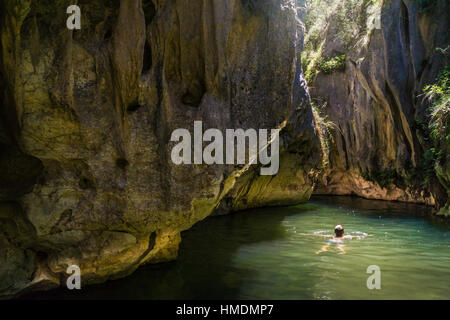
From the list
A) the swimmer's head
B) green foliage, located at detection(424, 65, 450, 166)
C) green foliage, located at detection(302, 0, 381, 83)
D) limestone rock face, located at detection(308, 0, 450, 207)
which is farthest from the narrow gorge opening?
green foliage, located at detection(302, 0, 381, 83)

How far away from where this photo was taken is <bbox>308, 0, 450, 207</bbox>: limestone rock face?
1378 cm

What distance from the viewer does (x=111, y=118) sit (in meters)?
5.09

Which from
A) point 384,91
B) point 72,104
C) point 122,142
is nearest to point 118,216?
point 122,142

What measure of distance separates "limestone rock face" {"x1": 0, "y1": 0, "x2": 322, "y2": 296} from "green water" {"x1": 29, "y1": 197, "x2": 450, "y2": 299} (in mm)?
741

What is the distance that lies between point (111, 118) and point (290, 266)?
159 inches

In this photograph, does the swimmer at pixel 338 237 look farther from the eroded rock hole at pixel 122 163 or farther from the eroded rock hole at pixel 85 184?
the eroded rock hole at pixel 85 184

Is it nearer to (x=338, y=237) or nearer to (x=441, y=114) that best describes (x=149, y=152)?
(x=338, y=237)

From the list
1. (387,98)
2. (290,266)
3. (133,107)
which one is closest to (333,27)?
A: (387,98)

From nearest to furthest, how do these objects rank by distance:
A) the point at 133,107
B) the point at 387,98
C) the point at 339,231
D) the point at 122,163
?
1. the point at 122,163
2. the point at 133,107
3. the point at 339,231
4. the point at 387,98

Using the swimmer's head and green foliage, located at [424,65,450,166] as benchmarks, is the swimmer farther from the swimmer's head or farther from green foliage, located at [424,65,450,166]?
green foliage, located at [424,65,450,166]

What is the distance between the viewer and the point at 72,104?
4766 mm

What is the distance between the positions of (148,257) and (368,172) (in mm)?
16253

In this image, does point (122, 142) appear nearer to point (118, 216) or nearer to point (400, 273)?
point (118, 216)

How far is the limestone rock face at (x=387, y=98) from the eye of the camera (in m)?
13.8
